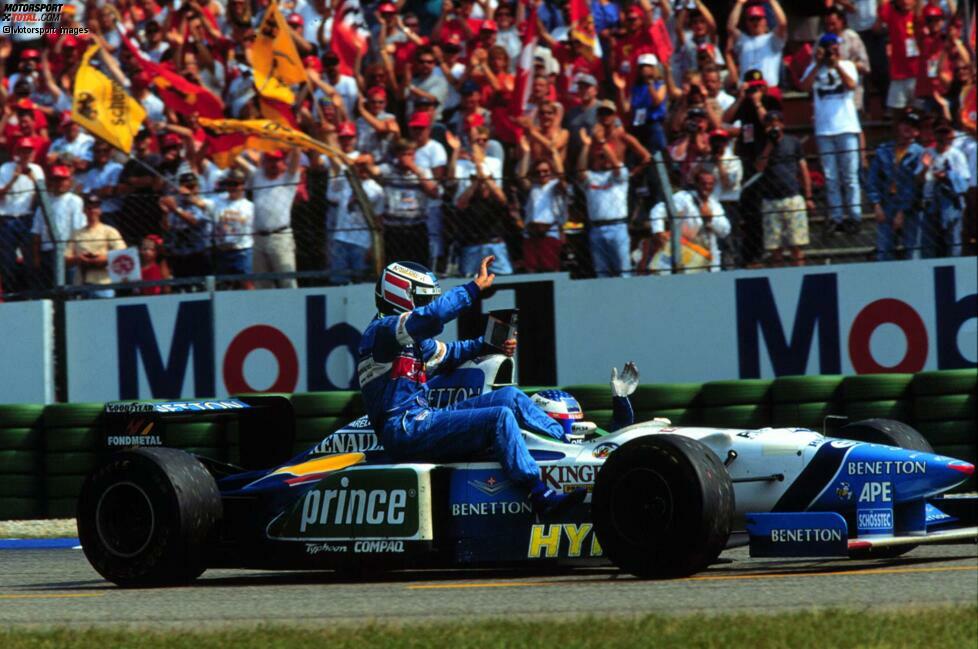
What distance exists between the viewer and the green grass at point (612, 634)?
18.7 ft

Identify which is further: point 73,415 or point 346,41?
point 346,41

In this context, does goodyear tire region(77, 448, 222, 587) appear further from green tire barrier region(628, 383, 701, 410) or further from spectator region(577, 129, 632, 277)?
spectator region(577, 129, 632, 277)

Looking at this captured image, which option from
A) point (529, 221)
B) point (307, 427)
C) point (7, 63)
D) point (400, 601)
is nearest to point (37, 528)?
point (307, 427)

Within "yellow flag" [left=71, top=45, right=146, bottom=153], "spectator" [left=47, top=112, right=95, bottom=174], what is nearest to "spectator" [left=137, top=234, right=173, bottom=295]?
"yellow flag" [left=71, top=45, right=146, bottom=153]

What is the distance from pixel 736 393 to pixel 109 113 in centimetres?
716

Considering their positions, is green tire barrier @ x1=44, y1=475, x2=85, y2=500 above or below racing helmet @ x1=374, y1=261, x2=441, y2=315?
below

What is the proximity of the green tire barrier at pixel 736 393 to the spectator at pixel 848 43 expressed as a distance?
3.77 meters

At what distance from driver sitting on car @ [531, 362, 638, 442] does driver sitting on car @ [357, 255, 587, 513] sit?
0.12 meters

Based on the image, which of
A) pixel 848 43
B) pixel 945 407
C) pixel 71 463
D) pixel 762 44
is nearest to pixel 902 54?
pixel 848 43

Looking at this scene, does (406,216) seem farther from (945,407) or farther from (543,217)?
(945,407)

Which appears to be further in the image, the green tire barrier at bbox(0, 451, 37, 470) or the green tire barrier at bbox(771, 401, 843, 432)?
the green tire barrier at bbox(0, 451, 37, 470)

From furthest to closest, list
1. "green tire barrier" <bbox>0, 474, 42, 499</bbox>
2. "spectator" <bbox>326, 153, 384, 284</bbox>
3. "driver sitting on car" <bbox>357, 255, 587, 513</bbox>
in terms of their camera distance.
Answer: "spectator" <bbox>326, 153, 384, 284</bbox> → "green tire barrier" <bbox>0, 474, 42, 499</bbox> → "driver sitting on car" <bbox>357, 255, 587, 513</bbox>

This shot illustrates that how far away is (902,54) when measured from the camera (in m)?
14.9

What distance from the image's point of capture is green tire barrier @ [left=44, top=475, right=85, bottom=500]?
13.2 meters
